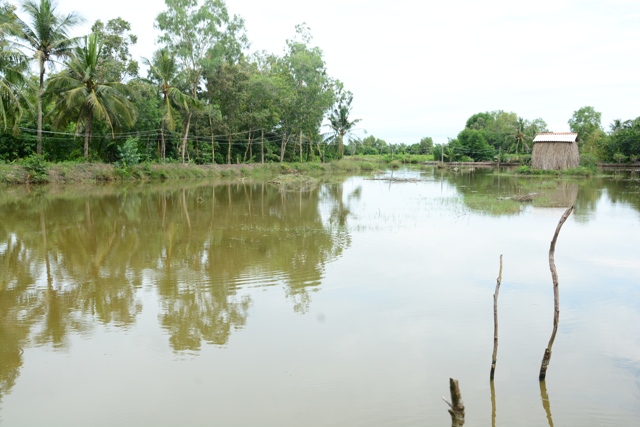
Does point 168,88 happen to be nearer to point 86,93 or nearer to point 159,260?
point 86,93

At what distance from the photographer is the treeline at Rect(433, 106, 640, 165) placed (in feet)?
136

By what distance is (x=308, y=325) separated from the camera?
20.0 ft

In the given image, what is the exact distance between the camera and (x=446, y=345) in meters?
5.54

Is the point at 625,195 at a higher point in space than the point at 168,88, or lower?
lower

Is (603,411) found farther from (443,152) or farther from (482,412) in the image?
(443,152)

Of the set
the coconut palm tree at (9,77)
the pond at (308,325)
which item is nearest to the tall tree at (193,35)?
the coconut palm tree at (9,77)

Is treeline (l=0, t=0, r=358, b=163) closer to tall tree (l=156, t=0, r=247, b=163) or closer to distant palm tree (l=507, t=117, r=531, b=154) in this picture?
tall tree (l=156, t=0, r=247, b=163)

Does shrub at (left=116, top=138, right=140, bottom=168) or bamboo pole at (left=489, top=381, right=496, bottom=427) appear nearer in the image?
bamboo pole at (left=489, top=381, right=496, bottom=427)

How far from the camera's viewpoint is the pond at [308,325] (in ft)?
14.2

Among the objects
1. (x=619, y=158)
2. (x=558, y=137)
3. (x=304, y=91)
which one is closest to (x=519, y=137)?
(x=619, y=158)

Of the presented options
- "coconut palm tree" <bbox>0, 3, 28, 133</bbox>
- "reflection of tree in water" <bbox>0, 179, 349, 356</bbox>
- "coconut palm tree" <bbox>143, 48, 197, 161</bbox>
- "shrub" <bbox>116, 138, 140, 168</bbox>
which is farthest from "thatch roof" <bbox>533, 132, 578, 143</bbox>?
"coconut palm tree" <bbox>0, 3, 28, 133</bbox>

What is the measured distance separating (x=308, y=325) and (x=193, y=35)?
90.8 ft

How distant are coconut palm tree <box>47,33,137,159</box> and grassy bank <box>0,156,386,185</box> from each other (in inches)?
54.6

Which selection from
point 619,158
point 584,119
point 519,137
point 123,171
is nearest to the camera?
point 123,171
